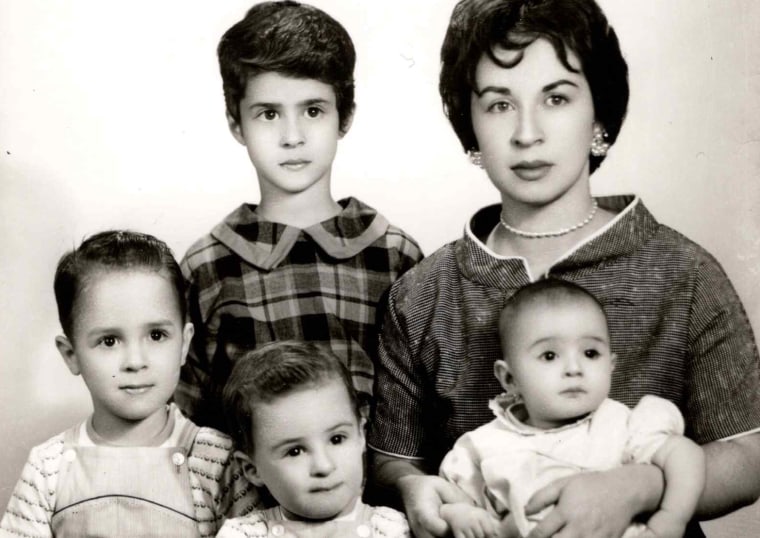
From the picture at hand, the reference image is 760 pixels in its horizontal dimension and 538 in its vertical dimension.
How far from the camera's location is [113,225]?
1.69m

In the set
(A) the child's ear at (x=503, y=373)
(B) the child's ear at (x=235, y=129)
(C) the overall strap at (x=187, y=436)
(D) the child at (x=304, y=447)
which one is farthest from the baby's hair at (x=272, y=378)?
(B) the child's ear at (x=235, y=129)

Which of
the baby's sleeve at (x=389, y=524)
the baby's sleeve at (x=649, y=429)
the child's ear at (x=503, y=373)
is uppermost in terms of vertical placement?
the child's ear at (x=503, y=373)

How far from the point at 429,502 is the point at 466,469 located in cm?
7

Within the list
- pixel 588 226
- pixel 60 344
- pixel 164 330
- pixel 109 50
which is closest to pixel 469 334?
pixel 588 226

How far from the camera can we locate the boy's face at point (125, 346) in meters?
1.43

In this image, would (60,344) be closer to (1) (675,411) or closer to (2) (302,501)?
(2) (302,501)

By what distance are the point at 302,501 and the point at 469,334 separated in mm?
352

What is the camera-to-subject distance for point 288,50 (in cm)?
156

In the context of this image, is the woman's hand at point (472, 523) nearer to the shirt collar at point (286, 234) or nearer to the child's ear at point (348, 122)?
the shirt collar at point (286, 234)

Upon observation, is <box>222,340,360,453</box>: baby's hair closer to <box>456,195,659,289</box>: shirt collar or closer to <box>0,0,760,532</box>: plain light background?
<box>456,195,659,289</box>: shirt collar

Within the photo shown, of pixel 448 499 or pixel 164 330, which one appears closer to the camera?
pixel 448 499

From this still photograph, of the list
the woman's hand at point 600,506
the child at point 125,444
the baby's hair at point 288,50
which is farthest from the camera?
the baby's hair at point 288,50

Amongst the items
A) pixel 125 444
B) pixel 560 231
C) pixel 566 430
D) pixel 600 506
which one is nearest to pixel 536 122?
pixel 560 231

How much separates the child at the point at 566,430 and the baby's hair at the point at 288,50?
548 mm
